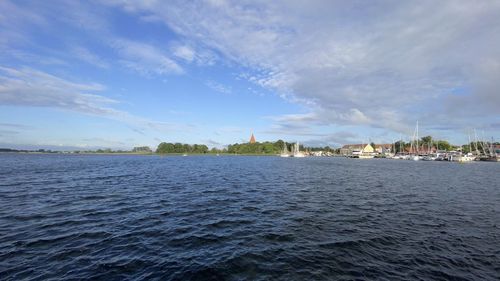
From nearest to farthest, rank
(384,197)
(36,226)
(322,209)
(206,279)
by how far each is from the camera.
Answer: (206,279), (36,226), (322,209), (384,197)

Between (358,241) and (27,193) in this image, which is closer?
(358,241)

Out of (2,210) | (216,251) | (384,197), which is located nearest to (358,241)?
(216,251)

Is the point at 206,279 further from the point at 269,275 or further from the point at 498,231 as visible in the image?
the point at 498,231

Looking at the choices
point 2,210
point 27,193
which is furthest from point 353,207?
point 27,193

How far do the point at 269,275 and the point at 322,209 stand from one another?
13826mm

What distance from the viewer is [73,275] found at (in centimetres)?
1091

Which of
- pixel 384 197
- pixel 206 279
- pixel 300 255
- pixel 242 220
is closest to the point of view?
pixel 206 279

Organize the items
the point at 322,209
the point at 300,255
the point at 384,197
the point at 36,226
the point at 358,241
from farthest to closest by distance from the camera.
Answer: the point at 384,197 < the point at 322,209 < the point at 36,226 < the point at 358,241 < the point at 300,255

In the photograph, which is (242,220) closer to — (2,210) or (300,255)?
(300,255)

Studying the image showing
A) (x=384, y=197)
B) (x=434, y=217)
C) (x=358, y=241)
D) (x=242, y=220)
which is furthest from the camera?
(x=384, y=197)

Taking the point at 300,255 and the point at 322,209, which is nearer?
the point at 300,255

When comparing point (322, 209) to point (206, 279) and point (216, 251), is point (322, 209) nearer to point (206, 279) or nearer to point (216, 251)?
point (216, 251)

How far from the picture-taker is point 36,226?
17766mm

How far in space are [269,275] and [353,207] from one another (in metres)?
16.4
